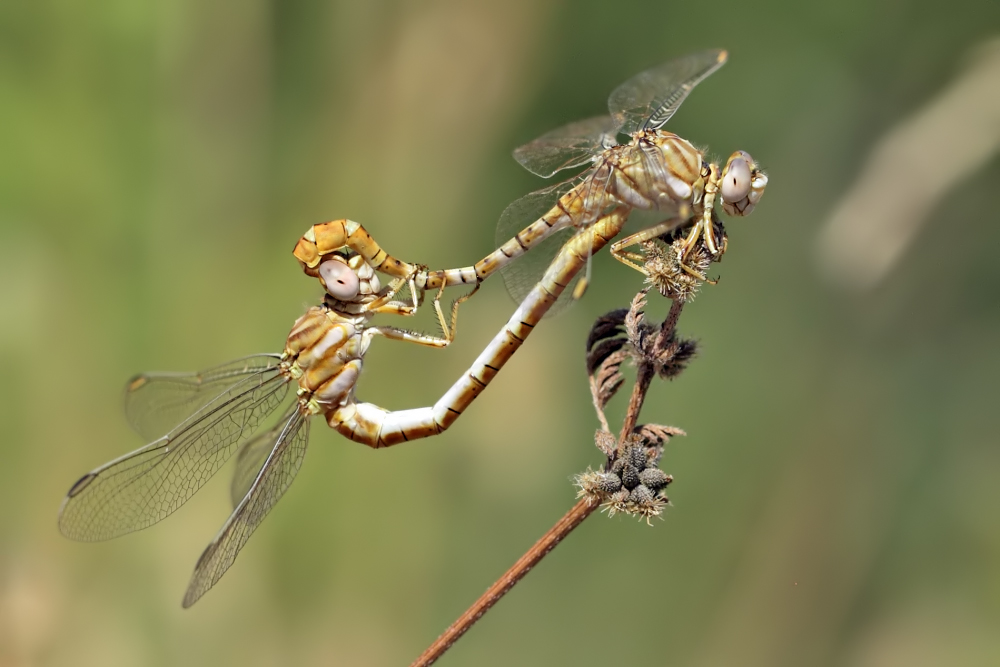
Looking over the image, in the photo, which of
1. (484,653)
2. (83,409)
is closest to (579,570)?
(484,653)

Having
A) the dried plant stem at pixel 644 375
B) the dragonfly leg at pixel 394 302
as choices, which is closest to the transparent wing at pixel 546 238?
the dragonfly leg at pixel 394 302

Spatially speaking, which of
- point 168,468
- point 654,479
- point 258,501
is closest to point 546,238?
point 654,479

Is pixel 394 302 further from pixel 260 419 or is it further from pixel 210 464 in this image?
pixel 210 464

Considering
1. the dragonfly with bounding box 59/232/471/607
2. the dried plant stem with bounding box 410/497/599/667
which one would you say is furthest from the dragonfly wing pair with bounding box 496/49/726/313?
the dried plant stem with bounding box 410/497/599/667

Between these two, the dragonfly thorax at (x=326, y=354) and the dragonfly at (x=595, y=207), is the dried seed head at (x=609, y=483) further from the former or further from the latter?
the dragonfly thorax at (x=326, y=354)

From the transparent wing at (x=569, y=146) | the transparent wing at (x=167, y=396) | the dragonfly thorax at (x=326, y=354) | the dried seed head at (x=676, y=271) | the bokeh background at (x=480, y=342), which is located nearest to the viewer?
the dried seed head at (x=676, y=271)

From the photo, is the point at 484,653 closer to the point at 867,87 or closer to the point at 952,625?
the point at 952,625

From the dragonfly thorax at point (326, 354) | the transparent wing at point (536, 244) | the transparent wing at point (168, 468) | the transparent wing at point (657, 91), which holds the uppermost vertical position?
the transparent wing at point (657, 91)

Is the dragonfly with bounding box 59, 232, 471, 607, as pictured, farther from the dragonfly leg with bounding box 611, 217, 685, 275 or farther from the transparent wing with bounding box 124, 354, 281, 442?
the dragonfly leg with bounding box 611, 217, 685, 275
